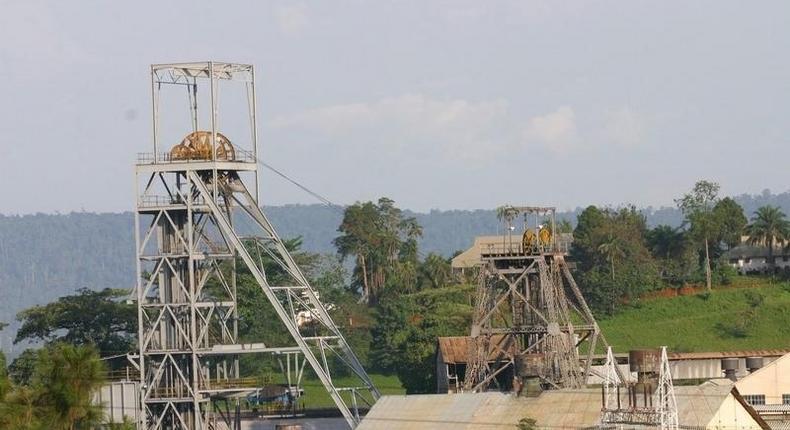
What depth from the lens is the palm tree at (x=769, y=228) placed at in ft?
559

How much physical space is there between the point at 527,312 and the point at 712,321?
45.8 meters

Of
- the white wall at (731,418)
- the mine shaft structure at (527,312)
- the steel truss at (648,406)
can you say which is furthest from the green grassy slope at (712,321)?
the steel truss at (648,406)

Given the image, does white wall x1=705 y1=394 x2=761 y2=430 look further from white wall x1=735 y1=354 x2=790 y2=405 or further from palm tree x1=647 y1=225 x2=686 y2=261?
palm tree x1=647 y1=225 x2=686 y2=261

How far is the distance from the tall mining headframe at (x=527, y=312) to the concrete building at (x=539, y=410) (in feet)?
39.6

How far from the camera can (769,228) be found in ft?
559

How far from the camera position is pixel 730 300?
155 m

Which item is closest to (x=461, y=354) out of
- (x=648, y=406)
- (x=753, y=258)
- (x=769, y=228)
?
(x=648, y=406)

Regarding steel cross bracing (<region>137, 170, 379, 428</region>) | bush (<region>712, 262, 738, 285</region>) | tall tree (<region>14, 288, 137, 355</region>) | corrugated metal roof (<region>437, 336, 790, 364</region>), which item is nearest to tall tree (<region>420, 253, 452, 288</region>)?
bush (<region>712, 262, 738, 285</region>)

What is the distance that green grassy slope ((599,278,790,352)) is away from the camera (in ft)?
469

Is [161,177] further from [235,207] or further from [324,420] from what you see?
[324,420]

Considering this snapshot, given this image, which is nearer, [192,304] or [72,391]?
[72,391]

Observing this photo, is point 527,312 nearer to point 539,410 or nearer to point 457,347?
point 457,347

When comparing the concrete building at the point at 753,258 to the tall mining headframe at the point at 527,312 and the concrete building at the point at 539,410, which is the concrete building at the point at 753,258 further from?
the concrete building at the point at 539,410

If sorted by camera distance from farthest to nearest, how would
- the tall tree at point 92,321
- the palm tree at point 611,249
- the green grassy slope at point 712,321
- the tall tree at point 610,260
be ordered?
1. the palm tree at point 611,249
2. the tall tree at point 610,260
3. the green grassy slope at point 712,321
4. the tall tree at point 92,321
